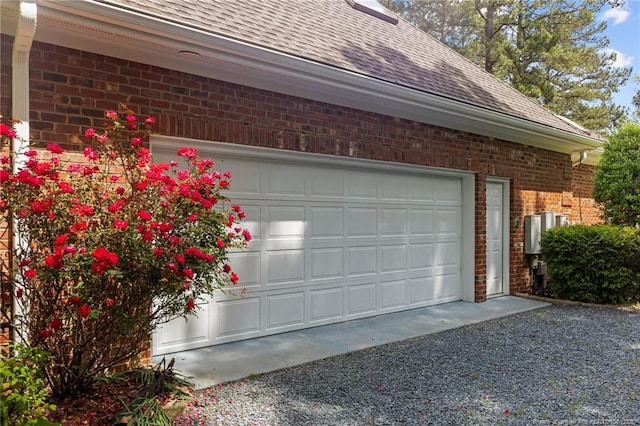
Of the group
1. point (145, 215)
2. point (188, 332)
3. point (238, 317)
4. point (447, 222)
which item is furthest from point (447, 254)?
point (145, 215)

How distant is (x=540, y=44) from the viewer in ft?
65.8

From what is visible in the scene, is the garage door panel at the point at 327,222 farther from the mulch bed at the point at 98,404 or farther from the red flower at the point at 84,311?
the red flower at the point at 84,311

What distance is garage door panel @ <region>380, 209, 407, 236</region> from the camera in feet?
24.1

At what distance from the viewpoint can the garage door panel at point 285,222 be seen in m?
6.04

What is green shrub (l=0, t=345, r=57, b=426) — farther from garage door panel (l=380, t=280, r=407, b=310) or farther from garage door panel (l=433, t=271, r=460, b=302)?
garage door panel (l=433, t=271, r=460, b=302)

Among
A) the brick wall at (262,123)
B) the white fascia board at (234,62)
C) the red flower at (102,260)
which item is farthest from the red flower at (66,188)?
the white fascia board at (234,62)

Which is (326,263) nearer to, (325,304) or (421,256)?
(325,304)

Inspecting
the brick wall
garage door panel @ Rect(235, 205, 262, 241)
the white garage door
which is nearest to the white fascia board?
the brick wall

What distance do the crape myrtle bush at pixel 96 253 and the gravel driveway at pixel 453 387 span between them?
2.86ft

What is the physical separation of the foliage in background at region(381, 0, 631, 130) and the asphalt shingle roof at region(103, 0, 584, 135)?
36.0 ft

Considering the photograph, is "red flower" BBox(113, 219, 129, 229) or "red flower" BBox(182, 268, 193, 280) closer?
"red flower" BBox(113, 219, 129, 229)

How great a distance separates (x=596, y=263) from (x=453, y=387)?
17.9ft

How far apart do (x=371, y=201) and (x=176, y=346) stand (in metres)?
3.34

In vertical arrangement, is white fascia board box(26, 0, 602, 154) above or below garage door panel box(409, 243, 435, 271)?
above
